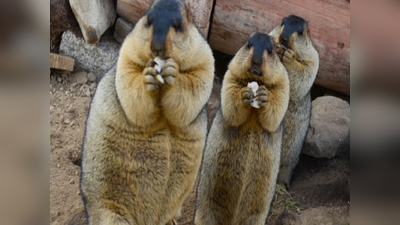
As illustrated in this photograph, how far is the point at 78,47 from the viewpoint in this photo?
838 cm

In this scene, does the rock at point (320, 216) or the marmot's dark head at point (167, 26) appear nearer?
the marmot's dark head at point (167, 26)

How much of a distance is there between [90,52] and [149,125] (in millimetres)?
4430

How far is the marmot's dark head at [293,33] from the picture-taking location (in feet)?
22.8

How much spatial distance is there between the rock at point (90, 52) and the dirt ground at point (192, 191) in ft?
1.41

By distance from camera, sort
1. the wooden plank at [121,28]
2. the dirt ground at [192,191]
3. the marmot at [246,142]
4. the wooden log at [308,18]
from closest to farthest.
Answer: the marmot at [246,142], the dirt ground at [192,191], the wooden log at [308,18], the wooden plank at [121,28]

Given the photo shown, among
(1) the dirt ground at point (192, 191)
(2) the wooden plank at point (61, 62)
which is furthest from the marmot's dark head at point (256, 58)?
(2) the wooden plank at point (61, 62)

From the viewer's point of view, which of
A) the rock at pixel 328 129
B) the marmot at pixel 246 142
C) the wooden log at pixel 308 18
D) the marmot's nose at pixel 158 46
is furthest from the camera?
the wooden log at pixel 308 18

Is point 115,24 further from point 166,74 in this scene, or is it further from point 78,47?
point 166,74

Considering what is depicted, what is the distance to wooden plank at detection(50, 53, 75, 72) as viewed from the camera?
25.5ft

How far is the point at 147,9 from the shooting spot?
7.92 meters

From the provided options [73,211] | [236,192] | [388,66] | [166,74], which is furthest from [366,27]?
[73,211]

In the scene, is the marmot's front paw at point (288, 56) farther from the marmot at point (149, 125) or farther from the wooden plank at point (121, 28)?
the wooden plank at point (121, 28)

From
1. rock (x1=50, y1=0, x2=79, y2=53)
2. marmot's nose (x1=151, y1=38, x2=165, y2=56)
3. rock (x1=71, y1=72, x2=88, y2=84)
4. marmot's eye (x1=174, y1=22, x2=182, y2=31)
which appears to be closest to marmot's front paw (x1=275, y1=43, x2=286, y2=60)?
marmot's eye (x1=174, y1=22, x2=182, y2=31)

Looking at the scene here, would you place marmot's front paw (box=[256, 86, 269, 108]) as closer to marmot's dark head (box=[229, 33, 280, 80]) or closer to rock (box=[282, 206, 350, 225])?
marmot's dark head (box=[229, 33, 280, 80])
